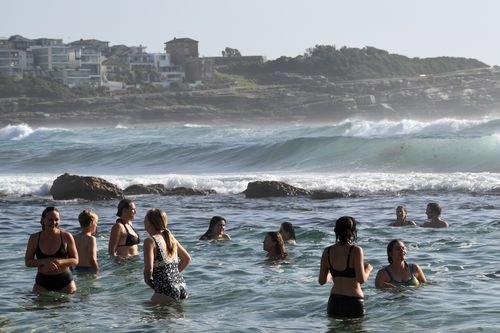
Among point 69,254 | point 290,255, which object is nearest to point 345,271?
point 69,254

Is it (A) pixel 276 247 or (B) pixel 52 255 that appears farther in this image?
(A) pixel 276 247

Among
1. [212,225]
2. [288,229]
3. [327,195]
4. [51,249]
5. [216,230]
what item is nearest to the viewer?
[51,249]

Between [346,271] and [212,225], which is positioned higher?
[346,271]

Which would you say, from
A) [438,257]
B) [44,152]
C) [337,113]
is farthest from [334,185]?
→ [337,113]

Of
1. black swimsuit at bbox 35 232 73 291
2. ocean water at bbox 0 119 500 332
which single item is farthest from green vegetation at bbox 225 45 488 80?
black swimsuit at bbox 35 232 73 291

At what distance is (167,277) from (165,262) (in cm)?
29

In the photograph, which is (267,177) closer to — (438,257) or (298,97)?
(438,257)

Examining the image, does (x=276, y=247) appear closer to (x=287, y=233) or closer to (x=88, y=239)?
(x=287, y=233)

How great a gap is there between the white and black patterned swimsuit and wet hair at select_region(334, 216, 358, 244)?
1953 millimetres

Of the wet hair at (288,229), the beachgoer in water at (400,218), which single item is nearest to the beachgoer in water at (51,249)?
the wet hair at (288,229)

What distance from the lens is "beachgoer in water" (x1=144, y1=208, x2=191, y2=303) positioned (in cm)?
1067

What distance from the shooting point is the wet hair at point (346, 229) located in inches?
395

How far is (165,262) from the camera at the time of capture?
431 inches

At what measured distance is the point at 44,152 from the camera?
181 ft
